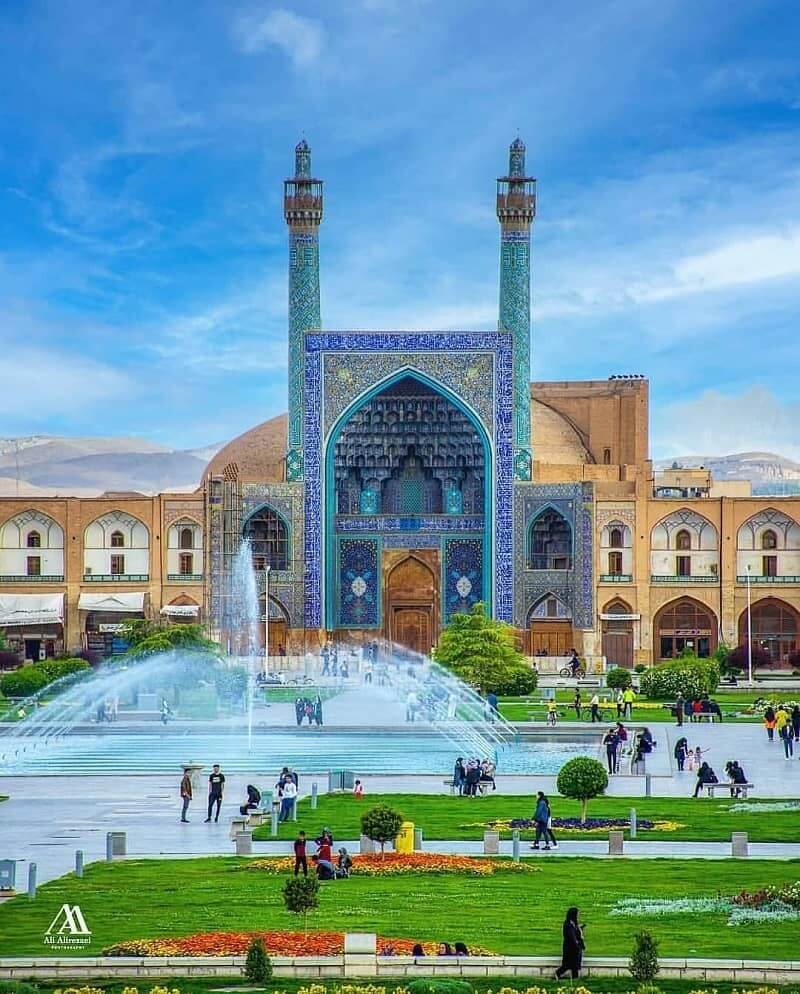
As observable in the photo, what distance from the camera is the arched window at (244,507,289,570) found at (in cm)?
4741

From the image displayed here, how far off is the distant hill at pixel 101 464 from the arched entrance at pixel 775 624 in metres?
46.9

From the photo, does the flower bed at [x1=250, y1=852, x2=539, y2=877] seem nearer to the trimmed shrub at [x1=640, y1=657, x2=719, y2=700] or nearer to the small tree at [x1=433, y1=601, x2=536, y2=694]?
the trimmed shrub at [x1=640, y1=657, x2=719, y2=700]

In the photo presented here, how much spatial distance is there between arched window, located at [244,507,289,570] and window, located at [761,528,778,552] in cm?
1127

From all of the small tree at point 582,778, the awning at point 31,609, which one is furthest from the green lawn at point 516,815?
the awning at point 31,609

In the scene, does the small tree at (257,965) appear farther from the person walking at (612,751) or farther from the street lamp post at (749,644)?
the street lamp post at (749,644)

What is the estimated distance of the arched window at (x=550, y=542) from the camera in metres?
47.3

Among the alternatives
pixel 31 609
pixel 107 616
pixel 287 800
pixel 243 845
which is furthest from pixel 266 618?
pixel 243 845

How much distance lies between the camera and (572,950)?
12.1 meters

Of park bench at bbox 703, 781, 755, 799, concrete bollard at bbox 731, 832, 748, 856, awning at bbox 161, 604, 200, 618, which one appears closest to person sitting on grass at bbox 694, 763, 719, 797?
park bench at bbox 703, 781, 755, 799

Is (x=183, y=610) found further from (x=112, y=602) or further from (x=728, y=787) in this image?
(x=728, y=787)

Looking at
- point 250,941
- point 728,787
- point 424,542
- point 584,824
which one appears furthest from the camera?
point 424,542

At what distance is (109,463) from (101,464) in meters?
0.38

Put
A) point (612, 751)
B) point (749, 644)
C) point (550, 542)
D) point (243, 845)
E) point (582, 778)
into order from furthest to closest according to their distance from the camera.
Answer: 1. point (550, 542)
2. point (749, 644)
3. point (612, 751)
4. point (582, 778)
5. point (243, 845)

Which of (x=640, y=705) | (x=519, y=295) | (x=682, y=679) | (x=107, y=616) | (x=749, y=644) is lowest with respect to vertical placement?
(x=640, y=705)
